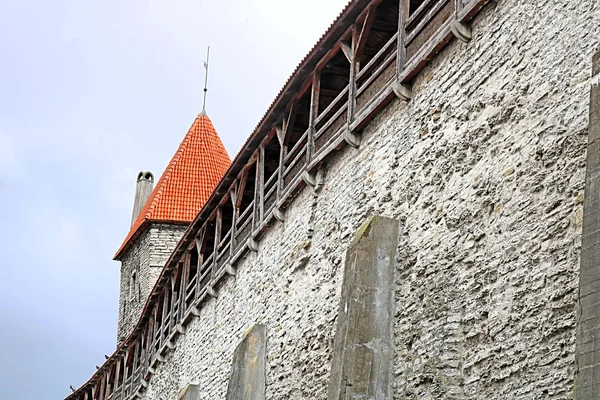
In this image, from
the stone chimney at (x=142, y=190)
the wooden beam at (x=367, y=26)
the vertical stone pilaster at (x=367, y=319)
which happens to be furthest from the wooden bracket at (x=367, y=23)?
the stone chimney at (x=142, y=190)

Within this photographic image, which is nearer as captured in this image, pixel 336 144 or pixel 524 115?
pixel 524 115

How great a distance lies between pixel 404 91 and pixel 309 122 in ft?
9.23

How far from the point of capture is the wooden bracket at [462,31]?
8250mm

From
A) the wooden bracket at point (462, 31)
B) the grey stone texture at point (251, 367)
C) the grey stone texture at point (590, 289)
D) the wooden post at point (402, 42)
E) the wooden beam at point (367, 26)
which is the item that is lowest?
the grey stone texture at point (590, 289)

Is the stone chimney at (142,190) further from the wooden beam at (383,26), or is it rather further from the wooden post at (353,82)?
the wooden post at (353,82)

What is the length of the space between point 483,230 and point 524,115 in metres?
0.97

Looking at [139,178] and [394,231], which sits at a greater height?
[139,178]

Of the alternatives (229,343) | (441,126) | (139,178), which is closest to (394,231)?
(441,126)

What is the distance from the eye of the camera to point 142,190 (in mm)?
35281

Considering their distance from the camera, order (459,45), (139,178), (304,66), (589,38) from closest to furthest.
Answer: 1. (589,38)
2. (459,45)
3. (304,66)
4. (139,178)

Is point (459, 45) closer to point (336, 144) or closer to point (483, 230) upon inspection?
point (483, 230)

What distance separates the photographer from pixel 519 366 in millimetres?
6645

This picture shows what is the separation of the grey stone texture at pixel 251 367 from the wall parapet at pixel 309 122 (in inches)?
64.9

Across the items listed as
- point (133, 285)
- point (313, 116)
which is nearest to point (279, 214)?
point (313, 116)
